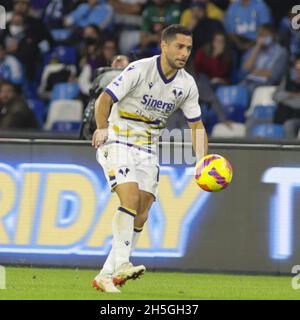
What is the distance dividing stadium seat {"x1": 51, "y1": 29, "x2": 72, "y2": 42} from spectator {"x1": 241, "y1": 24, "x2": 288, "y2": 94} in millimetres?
3197

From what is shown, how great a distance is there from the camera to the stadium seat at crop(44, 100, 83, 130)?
17172 millimetres

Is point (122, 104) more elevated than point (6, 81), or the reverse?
point (6, 81)

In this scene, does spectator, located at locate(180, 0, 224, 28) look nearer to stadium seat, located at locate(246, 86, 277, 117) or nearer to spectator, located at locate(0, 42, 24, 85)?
stadium seat, located at locate(246, 86, 277, 117)

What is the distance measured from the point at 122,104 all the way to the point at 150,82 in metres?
0.31

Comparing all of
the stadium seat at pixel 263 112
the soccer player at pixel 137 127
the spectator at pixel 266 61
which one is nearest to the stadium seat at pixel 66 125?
the spectator at pixel 266 61

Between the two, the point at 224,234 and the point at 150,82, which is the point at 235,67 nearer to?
the point at 224,234

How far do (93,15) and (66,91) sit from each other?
155 centimetres

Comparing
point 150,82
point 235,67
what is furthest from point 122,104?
point 235,67

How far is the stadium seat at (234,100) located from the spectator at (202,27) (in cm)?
92

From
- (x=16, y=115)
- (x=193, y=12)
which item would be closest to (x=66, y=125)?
(x=16, y=115)

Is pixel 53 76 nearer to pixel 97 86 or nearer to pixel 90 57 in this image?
pixel 90 57
